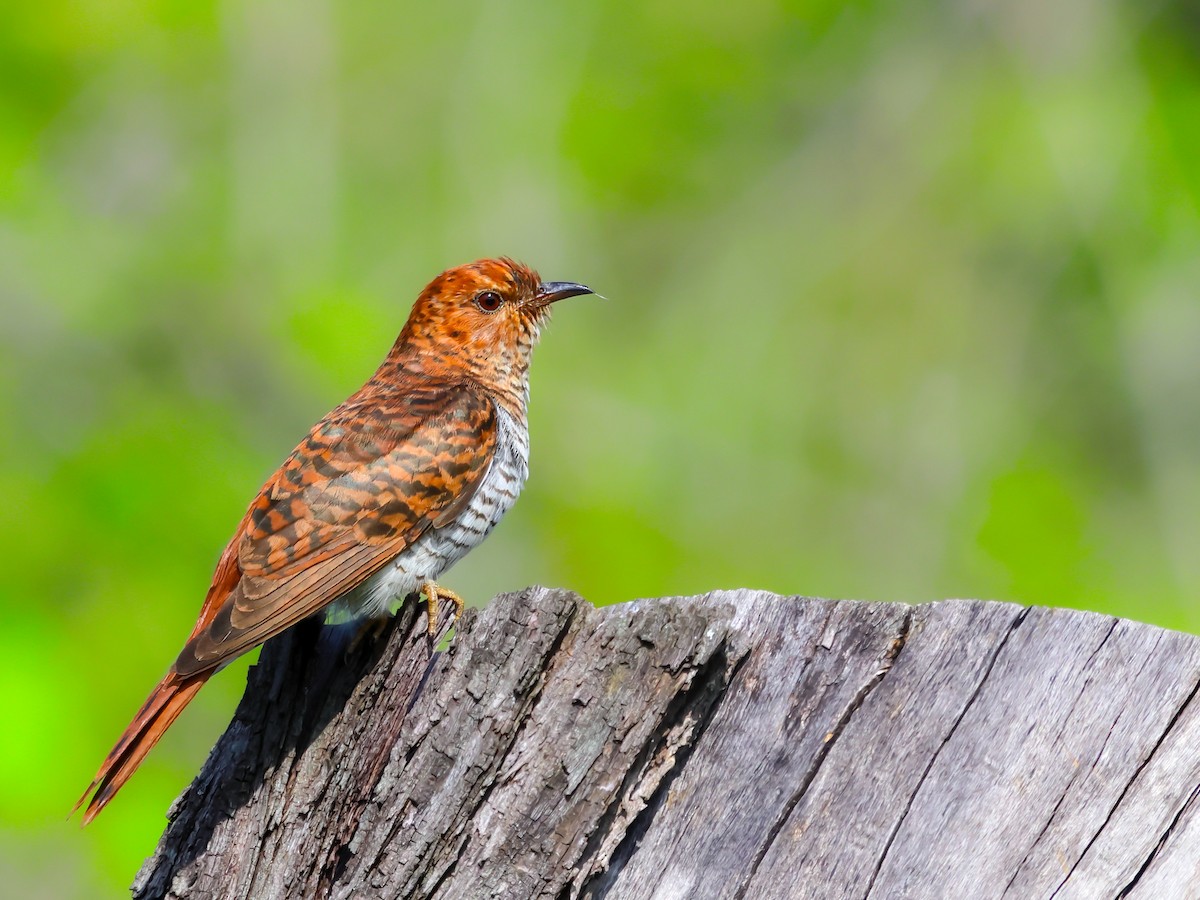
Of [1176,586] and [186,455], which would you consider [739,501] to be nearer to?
[1176,586]

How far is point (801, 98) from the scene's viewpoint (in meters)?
10.1

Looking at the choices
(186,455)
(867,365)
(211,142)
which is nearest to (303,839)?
(186,455)

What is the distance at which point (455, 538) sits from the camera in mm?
4078

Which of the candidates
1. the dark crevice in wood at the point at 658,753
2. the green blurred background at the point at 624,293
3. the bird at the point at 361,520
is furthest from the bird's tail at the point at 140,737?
the green blurred background at the point at 624,293

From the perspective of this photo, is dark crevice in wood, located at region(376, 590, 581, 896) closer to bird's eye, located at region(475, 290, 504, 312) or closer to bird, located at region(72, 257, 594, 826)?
bird, located at region(72, 257, 594, 826)

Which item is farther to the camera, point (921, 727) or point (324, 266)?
point (324, 266)

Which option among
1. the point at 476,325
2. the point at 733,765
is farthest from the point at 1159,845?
the point at 476,325

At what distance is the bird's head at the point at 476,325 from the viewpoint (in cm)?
500

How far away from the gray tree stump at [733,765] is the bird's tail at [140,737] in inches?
9.7

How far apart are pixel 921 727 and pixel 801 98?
28.1 ft

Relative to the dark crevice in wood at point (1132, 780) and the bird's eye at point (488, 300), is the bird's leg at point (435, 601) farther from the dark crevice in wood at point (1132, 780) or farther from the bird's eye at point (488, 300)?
the bird's eye at point (488, 300)

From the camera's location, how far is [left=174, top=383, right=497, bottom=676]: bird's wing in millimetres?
3424

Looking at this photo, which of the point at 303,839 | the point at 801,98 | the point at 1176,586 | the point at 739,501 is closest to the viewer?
the point at 303,839

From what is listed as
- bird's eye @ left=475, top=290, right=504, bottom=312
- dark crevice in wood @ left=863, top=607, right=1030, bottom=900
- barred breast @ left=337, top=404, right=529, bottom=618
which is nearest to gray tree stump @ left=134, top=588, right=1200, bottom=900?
dark crevice in wood @ left=863, top=607, right=1030, bottom=900
